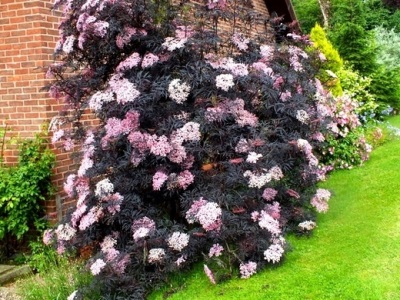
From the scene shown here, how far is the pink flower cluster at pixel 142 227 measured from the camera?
12.6 feet

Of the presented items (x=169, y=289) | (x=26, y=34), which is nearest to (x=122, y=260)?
(x=169, y=289)

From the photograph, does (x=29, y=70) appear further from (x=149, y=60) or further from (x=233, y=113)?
(x=233, y=113)

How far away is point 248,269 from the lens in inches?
150

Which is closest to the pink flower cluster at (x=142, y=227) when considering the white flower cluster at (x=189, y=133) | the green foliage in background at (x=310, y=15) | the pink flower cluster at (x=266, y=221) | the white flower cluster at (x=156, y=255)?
the white flower cluster at (x=156, y=255)

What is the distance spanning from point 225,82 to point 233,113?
0.29 metres

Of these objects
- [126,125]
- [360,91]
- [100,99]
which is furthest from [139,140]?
[360,91]

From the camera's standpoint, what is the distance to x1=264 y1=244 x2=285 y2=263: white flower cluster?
3.81 metres

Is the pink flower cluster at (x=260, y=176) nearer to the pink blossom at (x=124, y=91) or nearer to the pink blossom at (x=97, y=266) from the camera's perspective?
the pink blossom at (x=124, y=91)

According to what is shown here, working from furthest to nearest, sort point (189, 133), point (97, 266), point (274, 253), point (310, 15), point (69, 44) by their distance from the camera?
point (310, 15) < point (69, 44) < point (189, 133) < point (274, 253) < point (97, 266)

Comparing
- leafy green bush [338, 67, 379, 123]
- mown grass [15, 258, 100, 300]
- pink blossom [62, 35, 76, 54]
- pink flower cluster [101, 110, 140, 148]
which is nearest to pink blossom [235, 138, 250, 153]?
pink flower cluster [101, 110, 140, 148]

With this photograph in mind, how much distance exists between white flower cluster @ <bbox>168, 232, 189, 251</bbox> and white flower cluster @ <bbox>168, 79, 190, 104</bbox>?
115 centimetres

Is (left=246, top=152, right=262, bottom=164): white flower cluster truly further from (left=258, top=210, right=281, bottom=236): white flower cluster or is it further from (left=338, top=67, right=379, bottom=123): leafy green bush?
(left=338, top=67, right=379, bottom=123): leafy green bush

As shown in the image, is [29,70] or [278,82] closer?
[278,82]

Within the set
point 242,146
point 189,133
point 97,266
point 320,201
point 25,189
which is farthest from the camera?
point 25,189
